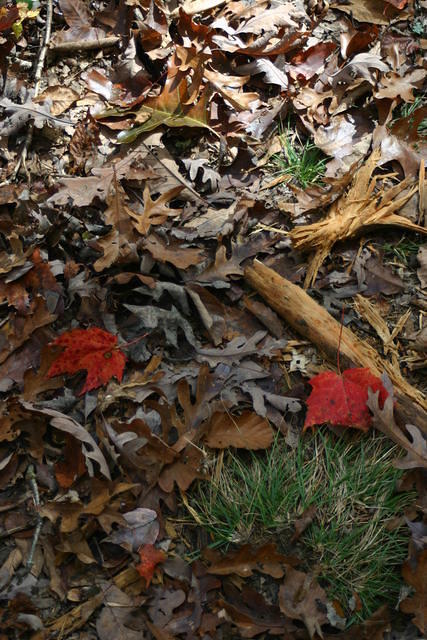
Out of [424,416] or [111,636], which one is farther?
[424,416]

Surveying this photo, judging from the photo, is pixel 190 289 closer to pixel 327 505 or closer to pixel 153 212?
pixel 153 212

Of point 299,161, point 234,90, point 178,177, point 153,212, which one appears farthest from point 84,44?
point 299,161

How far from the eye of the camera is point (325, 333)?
8.02 feet

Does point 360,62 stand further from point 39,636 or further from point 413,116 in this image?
point 39,636

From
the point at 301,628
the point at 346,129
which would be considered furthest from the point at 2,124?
the point at 301,628

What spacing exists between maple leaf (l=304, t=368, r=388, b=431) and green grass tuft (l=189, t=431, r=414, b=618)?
81 millimetres

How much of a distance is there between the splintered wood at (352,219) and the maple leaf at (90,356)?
0.89m

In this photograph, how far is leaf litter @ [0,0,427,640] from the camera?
6.77 feet

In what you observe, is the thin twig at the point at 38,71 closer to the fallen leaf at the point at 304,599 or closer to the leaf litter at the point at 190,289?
the leaf litter at the point at 190,289

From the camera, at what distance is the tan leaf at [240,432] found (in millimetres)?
2230

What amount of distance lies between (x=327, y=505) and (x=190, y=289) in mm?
1001

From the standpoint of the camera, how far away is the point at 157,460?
2.21m

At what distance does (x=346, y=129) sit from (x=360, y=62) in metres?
0.38

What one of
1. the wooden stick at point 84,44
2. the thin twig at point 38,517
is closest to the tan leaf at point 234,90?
the wooden stick at point 84,44
